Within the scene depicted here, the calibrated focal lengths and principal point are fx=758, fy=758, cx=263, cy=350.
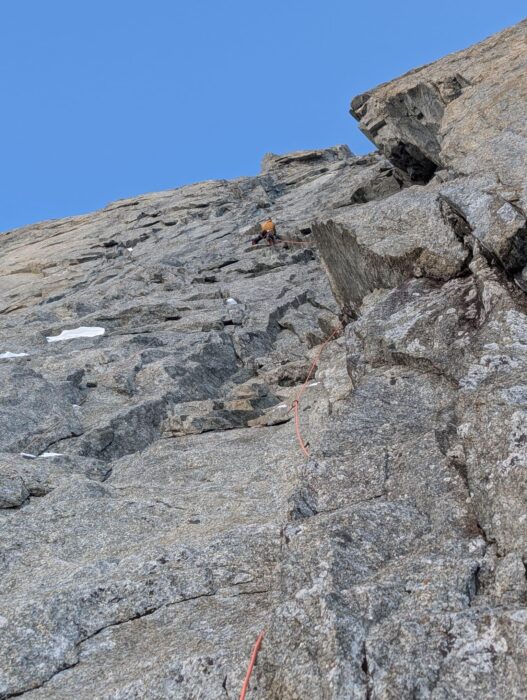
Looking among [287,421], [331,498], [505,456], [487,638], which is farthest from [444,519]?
[287,421]

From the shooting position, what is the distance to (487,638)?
24.8 ft

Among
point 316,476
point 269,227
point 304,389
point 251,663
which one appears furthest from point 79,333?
point 251,663

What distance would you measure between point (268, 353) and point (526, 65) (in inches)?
489

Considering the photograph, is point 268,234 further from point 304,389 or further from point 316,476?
point 316,476

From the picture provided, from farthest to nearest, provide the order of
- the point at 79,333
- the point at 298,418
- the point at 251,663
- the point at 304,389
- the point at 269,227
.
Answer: the point at 269,227 < the point at 79,333 < the point at 304,389 < the point at 298,418 < the point at 251,663

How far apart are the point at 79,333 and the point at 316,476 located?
20.4 meters

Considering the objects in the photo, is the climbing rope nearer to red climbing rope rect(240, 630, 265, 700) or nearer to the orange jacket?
red climbing rope rect(240, 630, 265, 700)

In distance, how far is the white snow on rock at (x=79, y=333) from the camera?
3002 centimetres

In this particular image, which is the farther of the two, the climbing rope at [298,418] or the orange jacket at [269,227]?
the orange jacket at [269,227]

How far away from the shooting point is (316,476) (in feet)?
39.1

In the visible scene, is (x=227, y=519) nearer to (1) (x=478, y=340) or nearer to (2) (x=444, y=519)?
(2) (x=444, y=519)

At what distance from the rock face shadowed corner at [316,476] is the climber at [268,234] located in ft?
39.4

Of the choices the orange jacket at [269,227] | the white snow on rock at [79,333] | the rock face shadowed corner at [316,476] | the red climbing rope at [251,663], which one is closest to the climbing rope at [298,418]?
the red climbing rope at [251,663]

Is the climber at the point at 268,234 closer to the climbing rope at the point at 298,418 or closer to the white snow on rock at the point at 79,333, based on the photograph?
the white snow on rock at the point at 79,333
